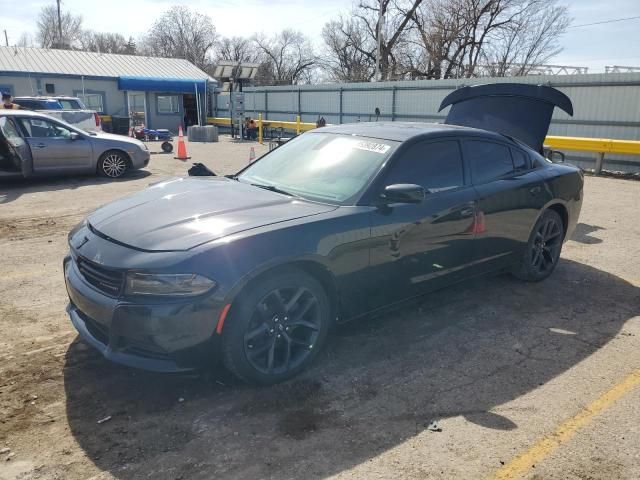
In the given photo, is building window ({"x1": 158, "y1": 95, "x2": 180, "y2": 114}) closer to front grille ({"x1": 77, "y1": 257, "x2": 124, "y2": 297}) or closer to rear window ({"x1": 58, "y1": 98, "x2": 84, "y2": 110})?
rear window ({"x1": 58, "y1": 98, "x2": 84, "y2": 110})

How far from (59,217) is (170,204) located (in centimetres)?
526

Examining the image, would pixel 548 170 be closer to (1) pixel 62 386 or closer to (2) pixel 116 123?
(1) pixel 62 386

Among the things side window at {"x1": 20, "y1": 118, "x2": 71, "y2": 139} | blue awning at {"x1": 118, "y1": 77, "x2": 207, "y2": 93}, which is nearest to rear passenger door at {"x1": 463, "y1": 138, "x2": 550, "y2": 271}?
side window at {"x1": 20, "y1": 118, "x2": 71, "y2": 139}

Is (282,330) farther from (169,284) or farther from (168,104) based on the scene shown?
(168,104)

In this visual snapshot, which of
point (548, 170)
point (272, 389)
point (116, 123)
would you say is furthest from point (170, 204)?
point (116, 123)

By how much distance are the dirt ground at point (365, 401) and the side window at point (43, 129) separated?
6440mm

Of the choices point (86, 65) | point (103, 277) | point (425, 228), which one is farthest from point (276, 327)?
point (86, 65)

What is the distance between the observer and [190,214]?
3393 mm

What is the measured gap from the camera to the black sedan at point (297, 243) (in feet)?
9.59

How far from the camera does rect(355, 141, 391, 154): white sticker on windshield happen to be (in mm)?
4030

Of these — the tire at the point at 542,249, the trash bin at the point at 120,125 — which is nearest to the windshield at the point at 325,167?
the tire at the point at 542,249

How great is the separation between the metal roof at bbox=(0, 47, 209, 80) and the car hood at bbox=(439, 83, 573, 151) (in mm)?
27460

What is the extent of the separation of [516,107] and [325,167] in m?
4.07

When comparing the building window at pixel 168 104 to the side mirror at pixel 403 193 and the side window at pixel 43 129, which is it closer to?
the side window at pixel 43 129
